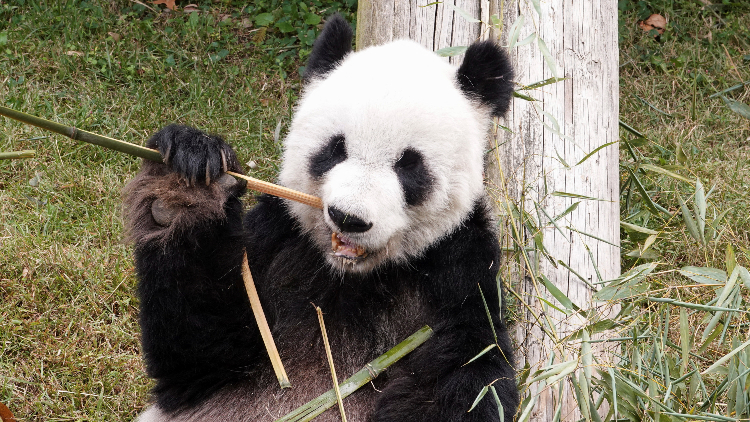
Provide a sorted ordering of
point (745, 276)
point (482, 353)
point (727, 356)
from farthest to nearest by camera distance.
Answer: point (482, 353)
point (745, 276)
point (727, 356)

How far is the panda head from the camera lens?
9.13 feet

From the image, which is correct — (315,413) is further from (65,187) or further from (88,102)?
(88,102)

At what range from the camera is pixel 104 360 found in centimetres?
408

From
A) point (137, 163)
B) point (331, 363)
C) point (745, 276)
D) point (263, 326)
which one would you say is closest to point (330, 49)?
point (263, 326)

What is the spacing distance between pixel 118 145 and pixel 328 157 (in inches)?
31.1

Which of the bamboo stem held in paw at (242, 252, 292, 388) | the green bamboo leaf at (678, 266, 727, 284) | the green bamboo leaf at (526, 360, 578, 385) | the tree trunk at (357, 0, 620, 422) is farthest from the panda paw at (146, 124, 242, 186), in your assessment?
the green bamboo leaf at (678, 266, 727, 284)

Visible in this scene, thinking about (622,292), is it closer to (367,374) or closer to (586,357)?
(586,357)

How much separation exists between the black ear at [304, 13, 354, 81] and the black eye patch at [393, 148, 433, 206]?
2.10 ft

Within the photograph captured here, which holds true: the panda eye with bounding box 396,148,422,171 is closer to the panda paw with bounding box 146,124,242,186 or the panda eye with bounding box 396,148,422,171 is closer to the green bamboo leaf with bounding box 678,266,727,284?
the panda paw with bounding box 146,124,242,186

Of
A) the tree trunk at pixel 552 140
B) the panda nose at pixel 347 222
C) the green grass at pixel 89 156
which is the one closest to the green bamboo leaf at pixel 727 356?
the tree trunk at pixel 552 140

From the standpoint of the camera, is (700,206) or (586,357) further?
(700,206)

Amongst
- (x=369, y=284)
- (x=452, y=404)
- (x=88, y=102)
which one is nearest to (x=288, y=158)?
(x=369, y=284)

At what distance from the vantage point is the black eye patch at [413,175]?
287cm

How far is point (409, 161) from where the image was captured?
2.89 m
